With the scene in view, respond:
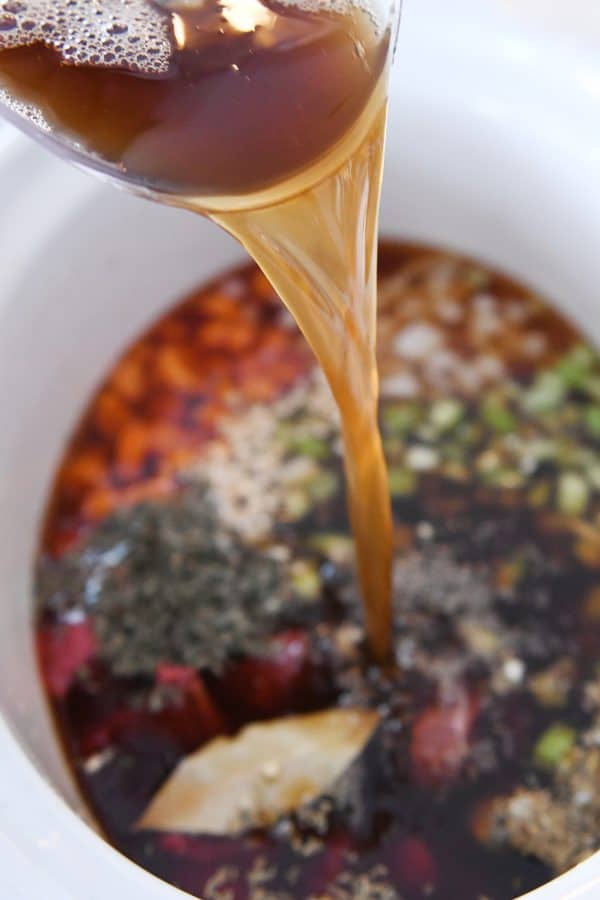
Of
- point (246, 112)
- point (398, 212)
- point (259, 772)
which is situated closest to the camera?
point (246, 112)

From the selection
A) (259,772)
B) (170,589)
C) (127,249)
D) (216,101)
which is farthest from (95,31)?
(259,772)

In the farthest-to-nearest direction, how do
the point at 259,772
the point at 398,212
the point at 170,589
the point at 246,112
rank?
Result: the point at 398,212
the point at 170,589
the point at 259,772
the point at 246,112

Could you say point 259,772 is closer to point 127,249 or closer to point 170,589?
point 170,589

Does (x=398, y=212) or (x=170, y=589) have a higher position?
(x=398, y=212)

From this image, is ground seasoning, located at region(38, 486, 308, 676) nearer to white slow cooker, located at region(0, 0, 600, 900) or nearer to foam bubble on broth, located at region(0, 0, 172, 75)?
white slow cooker, located at region(0, 0, 600, 900)

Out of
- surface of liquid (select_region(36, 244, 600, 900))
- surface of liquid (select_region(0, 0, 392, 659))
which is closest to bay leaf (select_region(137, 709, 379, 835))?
surface of liquid (select_region(36, 244, 600, 900))

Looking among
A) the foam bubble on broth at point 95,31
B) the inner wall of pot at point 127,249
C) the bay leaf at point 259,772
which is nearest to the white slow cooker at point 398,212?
the inner wall of pot at point 127,249

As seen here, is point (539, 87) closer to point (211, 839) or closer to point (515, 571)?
point (515, 571)
